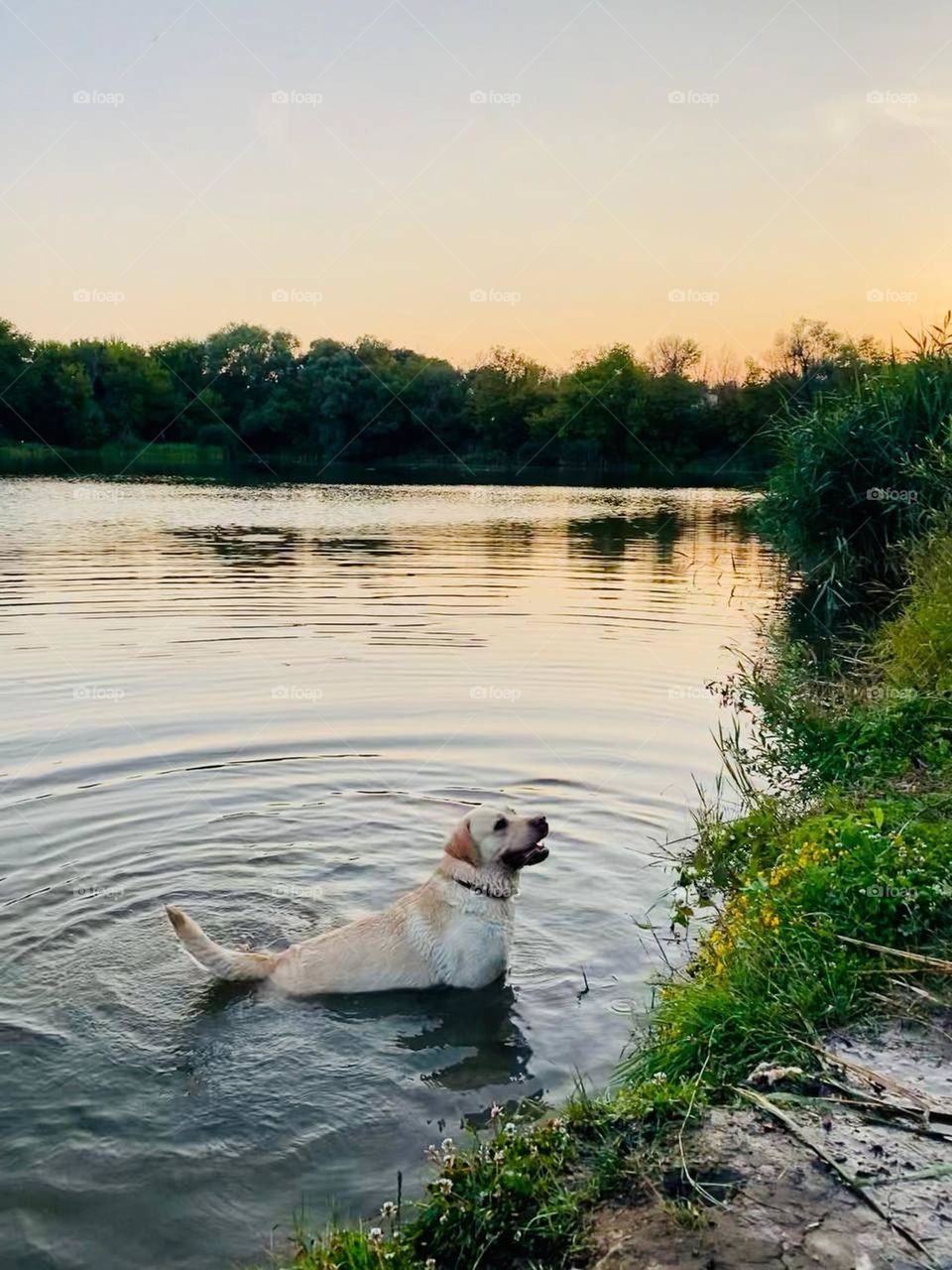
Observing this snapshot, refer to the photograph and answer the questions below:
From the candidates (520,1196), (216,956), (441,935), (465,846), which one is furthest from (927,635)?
(520,1196)

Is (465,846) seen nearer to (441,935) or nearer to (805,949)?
(441,935)

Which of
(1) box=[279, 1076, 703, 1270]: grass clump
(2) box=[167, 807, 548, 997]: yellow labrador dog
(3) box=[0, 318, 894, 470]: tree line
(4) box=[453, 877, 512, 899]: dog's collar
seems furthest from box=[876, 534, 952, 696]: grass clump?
(3) box=[0, 318, 894, 470]: tree line

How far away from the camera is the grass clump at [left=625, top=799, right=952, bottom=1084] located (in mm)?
5051

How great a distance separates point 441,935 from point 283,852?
2864 mm

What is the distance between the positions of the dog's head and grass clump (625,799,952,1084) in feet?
4.03

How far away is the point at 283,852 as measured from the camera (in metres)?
9.50

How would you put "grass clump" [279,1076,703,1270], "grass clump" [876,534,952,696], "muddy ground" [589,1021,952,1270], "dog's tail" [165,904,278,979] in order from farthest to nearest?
"grass clump" [876,534,952,696] → "dog's tail" [165,904,278,979] → "grass clump" [279,1076,703,1270] → "muddy ground" [589,1021,952,1270]

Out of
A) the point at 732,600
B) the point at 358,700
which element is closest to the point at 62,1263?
the point at 358,700

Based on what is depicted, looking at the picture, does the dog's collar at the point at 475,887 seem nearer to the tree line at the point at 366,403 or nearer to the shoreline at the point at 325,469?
the shoreline at the point at 325,469

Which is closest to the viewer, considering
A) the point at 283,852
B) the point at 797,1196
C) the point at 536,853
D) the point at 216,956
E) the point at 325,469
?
the point at 797,1196

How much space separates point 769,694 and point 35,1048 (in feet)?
23.2

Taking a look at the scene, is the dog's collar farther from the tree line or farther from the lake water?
the tree line

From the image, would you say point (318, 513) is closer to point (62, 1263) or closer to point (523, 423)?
point (62, 1263)

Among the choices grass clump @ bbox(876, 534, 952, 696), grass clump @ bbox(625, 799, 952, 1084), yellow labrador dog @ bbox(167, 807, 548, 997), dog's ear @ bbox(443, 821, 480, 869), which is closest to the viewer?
grass clump @ bbox(625, 799, 952, 1084)
